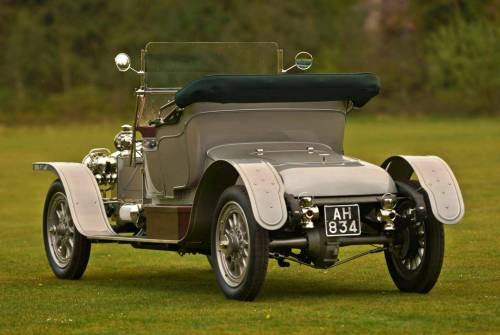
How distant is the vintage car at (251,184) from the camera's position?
10148mm

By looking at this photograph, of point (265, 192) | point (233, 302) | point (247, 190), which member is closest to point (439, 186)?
point (265, 192)

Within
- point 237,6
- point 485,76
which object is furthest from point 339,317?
point 237,6

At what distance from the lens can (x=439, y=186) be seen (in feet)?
34.0

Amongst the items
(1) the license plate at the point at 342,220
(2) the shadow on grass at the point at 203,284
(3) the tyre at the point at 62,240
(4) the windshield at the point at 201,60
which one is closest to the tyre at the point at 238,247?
(2) the shadow on grass at the point at 203,284

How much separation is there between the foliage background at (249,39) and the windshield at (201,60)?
60122 millimetres

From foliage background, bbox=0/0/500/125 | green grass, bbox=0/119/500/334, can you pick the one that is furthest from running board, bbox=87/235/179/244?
foliage background, bbox=0/0/500/125

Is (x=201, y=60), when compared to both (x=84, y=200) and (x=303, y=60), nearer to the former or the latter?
(x=303, y=60)

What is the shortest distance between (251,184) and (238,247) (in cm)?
54

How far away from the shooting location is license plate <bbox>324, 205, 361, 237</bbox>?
10180 millimetres

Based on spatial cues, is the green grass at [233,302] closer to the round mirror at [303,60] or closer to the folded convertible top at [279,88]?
the folded convertible top at [279,88]

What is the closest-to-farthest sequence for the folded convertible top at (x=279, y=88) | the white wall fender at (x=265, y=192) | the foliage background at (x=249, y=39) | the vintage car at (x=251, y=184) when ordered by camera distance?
1. the white wall fender at (x=265, y=192)
2. the vintage car at (x=251, y=184)
3. the folded convertible top at (x=279, y=88)
4. the foliage background at (x=249, y=39)

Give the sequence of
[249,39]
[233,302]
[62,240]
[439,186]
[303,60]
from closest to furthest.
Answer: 1. [233,302]
2. [439,186]
3. [303,60]
4. [62,240]
5. [249,39]

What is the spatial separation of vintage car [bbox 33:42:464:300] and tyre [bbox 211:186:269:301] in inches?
0.4

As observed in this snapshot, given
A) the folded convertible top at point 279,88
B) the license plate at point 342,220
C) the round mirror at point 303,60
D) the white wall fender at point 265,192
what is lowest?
the license plate at point 342,220
